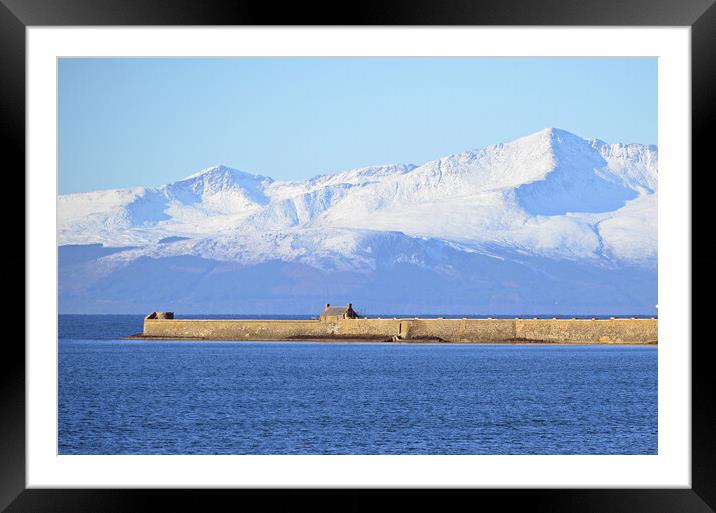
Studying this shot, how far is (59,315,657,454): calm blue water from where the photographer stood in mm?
15781

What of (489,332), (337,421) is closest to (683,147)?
(337,421)

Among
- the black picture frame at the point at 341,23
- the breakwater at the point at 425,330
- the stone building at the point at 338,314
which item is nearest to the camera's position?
the black picture frame at the point at 341,23

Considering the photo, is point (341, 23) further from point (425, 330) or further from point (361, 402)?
point (425, 330)

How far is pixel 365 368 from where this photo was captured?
99.8ft

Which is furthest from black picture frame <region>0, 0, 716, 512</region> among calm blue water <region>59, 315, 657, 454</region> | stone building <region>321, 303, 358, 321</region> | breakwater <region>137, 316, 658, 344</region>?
stone building <region>321, 303, 358, 321</region>

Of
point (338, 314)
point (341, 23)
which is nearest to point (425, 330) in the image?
point (338, 314)

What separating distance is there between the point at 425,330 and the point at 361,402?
1959cm

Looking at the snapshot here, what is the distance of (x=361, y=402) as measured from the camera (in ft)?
70.5

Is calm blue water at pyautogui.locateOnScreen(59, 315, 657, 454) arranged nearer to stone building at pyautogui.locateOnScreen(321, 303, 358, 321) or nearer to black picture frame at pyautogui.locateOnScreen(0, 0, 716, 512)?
stone building at pyautogui.locateOnScreen(321, 303, 358, 321)

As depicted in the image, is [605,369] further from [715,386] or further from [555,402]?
[715,386]

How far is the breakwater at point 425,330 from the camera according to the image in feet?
126

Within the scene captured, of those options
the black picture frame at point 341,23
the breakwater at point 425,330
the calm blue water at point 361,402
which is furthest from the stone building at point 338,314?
the black picture frame at point 341,23

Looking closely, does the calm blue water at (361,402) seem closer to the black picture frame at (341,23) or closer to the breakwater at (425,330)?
the breakwater at (425,330)

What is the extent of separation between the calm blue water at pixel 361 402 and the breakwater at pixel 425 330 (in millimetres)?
626
